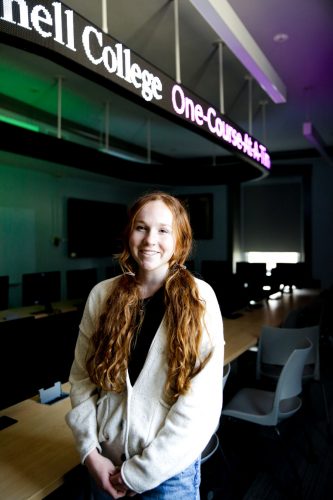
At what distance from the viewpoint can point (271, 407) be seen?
267cm

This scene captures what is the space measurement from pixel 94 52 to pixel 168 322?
115 cm

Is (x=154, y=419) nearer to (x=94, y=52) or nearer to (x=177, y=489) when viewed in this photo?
(x=177, y=489)

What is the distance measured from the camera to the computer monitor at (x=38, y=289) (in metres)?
4.75

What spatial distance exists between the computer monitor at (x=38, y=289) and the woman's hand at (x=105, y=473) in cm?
359

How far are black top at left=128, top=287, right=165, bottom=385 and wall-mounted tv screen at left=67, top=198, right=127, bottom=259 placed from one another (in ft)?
18.0

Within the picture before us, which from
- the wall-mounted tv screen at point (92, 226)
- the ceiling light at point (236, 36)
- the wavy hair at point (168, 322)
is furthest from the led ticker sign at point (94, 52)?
the wall-mounted tv screen at point (92, 226)

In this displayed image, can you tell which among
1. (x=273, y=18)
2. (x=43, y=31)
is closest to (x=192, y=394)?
(x=43, y=31)

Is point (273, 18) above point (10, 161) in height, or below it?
above

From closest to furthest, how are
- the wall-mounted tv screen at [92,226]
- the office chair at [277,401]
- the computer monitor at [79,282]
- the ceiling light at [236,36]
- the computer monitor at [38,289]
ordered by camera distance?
the ceiling light at [236,36] → the office chair at [277,401] → the computer monitor at [38,289] → the computer monitor at [79,282] → the wall-mounted tv screen at [92,226]

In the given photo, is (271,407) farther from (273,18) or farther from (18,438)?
(273,18)

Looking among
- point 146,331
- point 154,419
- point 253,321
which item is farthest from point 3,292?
point 154,419

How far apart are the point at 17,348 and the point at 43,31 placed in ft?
4.06

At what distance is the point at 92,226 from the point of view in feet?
25.5

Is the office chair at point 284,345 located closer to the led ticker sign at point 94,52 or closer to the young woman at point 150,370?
the led ticker sign at point 94,52
